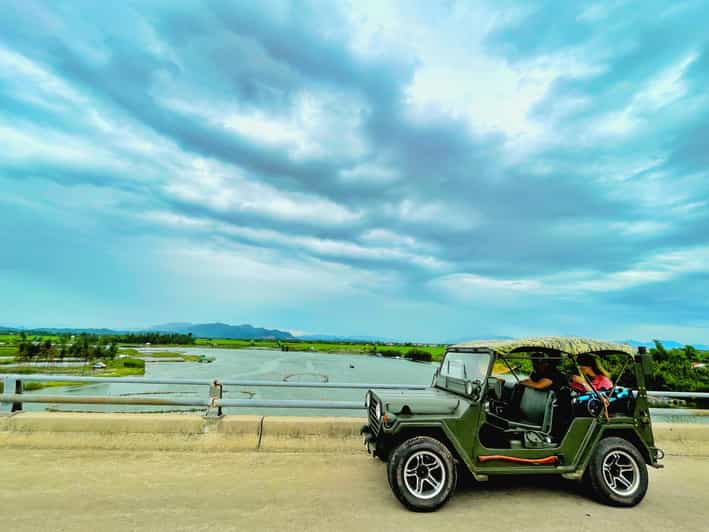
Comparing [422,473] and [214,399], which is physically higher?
[214,399]

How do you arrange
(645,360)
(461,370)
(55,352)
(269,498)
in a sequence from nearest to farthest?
(269,498) → (645,360) → (461,370) → (55,352)

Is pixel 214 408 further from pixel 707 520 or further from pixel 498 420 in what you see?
pixel 707 520

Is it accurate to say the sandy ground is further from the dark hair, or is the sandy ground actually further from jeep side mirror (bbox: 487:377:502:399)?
the dark hair

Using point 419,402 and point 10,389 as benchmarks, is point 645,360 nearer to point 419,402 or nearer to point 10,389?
point 419,402

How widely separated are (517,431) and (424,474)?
1.25m

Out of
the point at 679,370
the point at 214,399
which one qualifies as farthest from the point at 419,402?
the point at 679,370

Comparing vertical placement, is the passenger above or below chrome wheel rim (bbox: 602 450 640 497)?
above

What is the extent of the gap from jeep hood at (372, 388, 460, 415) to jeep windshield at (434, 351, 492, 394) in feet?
0.73

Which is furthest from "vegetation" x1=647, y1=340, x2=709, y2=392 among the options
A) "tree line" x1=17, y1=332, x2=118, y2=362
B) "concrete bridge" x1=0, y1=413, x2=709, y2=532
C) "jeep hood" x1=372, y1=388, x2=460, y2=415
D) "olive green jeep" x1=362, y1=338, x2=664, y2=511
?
"tree line" x1=17, y1=332, x2=118, y2=362

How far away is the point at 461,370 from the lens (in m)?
5.82

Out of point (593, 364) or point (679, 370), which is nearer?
point (593, 364)

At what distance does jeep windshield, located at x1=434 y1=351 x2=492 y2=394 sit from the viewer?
5.36 metres

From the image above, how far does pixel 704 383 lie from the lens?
36594 millimetres

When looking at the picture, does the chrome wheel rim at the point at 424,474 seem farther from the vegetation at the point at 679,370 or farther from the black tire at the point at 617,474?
the vegetation at the point at 679,370
